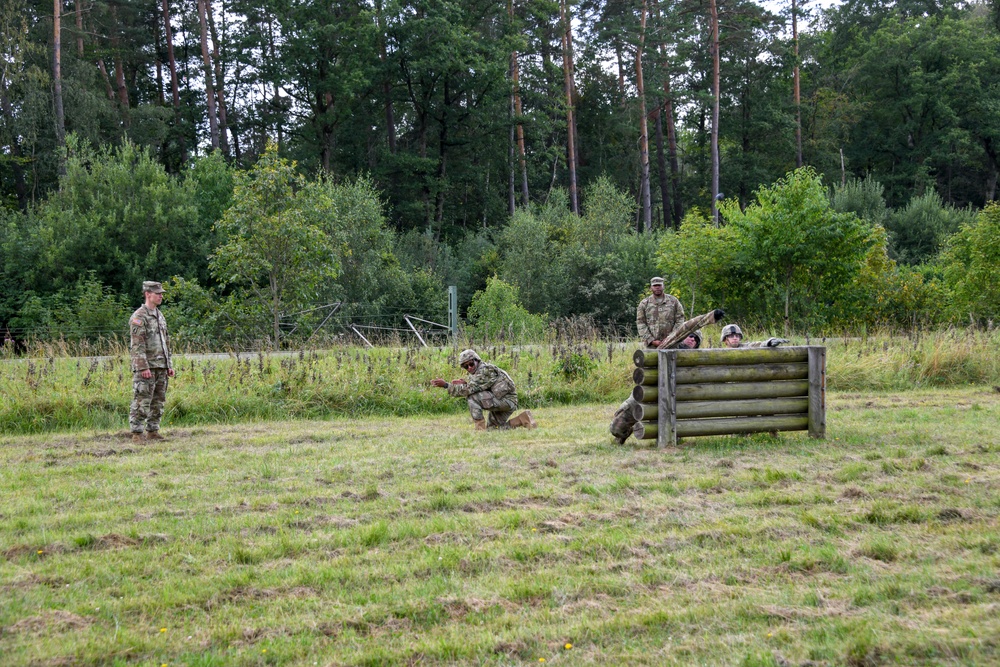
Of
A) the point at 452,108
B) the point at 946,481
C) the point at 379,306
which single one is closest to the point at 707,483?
the point at 946,481

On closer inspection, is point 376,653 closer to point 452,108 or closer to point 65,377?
point 65,377

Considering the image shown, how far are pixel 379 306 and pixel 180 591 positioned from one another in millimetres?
26938

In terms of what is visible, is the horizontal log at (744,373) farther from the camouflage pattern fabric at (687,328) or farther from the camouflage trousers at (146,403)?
the camouflage trousers at (146,403)

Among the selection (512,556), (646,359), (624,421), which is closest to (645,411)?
(624,421)

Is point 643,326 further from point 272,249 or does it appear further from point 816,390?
point 272,249

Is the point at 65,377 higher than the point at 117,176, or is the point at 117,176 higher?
the point at 117,176

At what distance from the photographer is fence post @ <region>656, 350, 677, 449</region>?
9727 mm

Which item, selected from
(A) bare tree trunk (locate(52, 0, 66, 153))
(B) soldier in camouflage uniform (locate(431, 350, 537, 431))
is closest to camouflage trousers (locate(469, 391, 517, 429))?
(B) soldier in camouflage uniform (locate(431, 350, 537, 431))

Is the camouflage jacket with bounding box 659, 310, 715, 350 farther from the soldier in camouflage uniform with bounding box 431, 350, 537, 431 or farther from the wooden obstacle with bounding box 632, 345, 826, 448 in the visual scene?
the soldier in camouflage uniform with bounding box 431, 350, 537, 431

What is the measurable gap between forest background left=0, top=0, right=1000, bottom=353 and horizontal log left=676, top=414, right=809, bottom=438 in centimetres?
1058

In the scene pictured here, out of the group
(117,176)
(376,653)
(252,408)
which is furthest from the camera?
(117,176)

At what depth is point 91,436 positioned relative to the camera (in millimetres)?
11586

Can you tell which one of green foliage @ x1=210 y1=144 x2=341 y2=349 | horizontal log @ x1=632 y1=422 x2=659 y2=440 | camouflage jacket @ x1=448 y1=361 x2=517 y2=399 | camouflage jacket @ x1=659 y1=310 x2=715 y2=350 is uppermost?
green foliage @ x1=210 y1=144 x2=341 y2=349

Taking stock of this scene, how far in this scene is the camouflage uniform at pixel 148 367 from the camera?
11.3 meters
